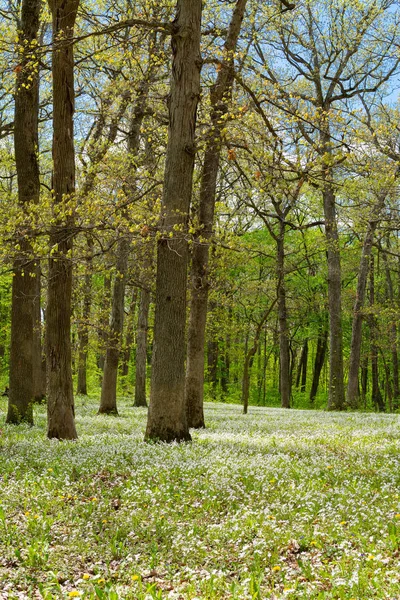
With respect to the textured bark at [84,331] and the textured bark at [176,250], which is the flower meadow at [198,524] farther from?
the textured bark at [84,331]

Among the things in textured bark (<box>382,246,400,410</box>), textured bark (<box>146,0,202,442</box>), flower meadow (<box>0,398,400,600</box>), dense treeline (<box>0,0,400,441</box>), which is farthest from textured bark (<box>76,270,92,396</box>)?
textured bark (<box>382,246,400,410</box>)

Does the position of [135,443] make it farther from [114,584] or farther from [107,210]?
[114,584]

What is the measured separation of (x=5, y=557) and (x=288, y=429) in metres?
10.2

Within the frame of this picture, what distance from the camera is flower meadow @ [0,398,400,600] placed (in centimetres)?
468

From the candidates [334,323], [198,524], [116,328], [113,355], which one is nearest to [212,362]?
[334,323]

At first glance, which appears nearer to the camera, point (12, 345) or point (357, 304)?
point (12, 345)

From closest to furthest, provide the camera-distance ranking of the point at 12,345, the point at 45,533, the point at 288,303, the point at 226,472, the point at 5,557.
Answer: the point at 5,557 → the point at 45,533 → the point at 226,472 → the point at 12,345 → the point at 288,303

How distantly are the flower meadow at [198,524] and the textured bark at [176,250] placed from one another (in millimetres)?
1431

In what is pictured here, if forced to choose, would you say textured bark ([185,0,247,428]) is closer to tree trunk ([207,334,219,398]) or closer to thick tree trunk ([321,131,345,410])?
thick tree trunk ([321,131,345,410])

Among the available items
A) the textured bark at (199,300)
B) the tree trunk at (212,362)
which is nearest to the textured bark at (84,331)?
the textured bark at (199,300)

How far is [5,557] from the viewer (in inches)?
211

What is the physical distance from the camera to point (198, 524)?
19.9 ft

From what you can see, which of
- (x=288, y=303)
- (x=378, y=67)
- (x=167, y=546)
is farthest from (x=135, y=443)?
(x=288, y=303)

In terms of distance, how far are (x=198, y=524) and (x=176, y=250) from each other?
628cm
